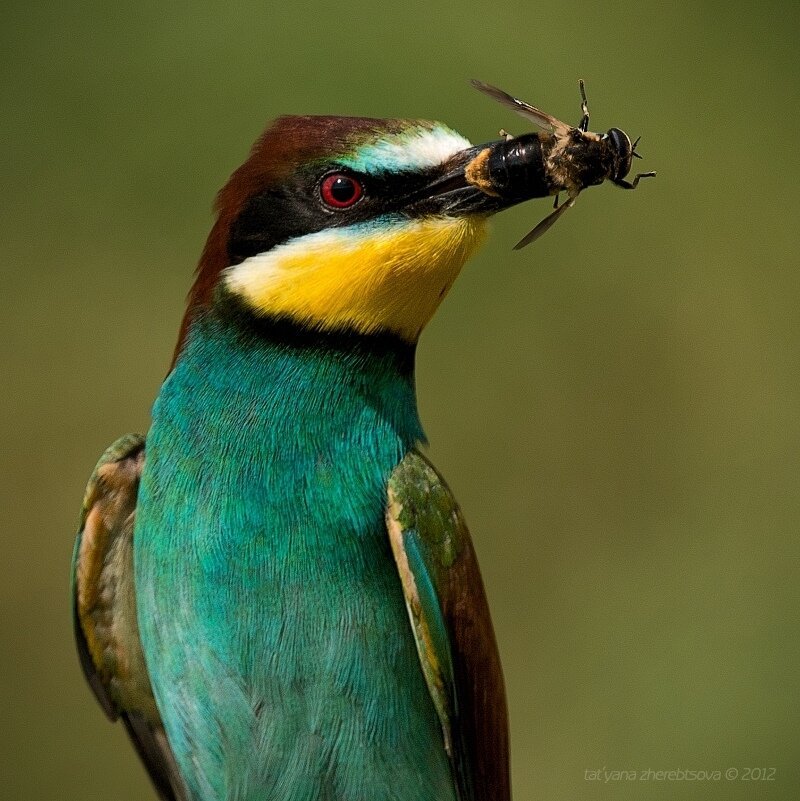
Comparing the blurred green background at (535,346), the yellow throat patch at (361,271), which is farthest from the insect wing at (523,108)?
the blurred green background at (535,346)

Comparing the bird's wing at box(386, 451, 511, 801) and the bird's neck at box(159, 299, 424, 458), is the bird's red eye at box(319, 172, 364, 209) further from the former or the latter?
the bird's wing at box(386, 451, 511, 801)

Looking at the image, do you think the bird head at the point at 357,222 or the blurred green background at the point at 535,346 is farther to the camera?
the blurred green background at the point at 535,346

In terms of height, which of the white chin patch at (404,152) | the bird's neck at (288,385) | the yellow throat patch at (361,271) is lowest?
the bird's neck at (288,385)

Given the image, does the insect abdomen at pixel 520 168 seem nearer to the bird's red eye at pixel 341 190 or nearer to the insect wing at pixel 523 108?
the insect wing at pixel 523 108

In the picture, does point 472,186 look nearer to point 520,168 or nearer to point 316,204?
point 520,168

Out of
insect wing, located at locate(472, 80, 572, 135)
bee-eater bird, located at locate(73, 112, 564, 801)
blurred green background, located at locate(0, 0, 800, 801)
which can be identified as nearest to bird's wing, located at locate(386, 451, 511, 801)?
bee-eater bird, located at locate(73, 112, 564, 801)

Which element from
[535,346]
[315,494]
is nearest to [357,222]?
[315,494]
